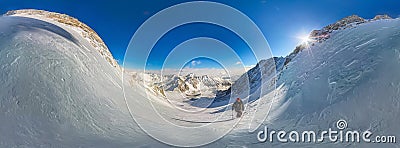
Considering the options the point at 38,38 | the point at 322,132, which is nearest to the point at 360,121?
the point at 322,132

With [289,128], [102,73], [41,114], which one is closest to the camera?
[41,114]

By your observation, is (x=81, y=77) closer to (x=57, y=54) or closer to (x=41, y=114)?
(x=57, y=54)

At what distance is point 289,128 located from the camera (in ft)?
37.6

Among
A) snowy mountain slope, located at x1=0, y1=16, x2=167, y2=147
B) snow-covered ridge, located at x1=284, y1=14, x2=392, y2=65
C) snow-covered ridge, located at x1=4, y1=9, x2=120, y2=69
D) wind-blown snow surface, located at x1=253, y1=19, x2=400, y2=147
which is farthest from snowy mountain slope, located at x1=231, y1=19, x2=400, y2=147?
snow-covered ridge, located at x1=4, y1=9, x2=120, y2=69

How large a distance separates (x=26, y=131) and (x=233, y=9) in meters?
9.27

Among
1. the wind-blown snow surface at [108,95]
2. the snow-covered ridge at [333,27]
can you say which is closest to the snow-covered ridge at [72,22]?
the wind-blown snow surface at [108,95]

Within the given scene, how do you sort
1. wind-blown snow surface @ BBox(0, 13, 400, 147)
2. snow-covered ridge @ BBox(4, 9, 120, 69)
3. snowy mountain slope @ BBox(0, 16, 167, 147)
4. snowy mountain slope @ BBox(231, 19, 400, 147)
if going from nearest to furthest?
snowy mountain slope @ BBox(0, 16, 167, 147) < wind-blown snow surface @ BBox(0, 13, 400, 147) < snowy mountain slope @ BBox(231, 19, 400, 147) < snow-covered ridge @ BBox(4, 9, 120, 69)

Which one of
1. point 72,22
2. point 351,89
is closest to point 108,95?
point 351,89

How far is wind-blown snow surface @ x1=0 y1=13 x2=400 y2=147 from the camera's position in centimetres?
946

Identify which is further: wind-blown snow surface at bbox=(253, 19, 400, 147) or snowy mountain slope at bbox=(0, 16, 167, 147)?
wind-blown snow surface at bbox=(253, 19, 400, 147)

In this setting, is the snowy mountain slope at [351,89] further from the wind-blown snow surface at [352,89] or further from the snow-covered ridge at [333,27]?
the snow-covered ridge at [333,27]

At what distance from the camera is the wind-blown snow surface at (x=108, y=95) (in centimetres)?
946

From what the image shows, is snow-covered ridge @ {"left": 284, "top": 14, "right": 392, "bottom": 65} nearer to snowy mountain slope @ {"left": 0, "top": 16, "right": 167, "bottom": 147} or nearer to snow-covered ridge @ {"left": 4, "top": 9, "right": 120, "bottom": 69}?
snowy mountain slope @ {"left": 0, "top": 16, "right": 167, "bottom": 147}

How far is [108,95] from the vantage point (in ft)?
44.6
